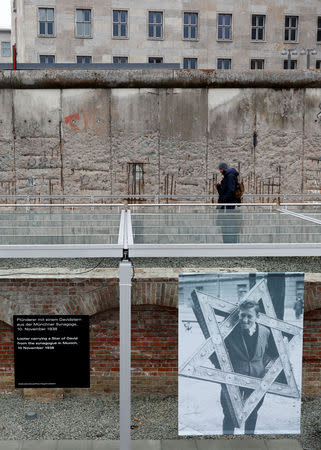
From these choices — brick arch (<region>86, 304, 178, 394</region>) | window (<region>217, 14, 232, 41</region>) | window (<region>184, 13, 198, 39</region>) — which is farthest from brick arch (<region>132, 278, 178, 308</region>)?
window (<region>217, 14, 232, 41</region>)

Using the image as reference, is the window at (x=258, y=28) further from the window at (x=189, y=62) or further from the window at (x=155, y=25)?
the window at (x=155, y=25)

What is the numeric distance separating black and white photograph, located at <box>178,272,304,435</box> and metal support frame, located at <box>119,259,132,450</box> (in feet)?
2.18

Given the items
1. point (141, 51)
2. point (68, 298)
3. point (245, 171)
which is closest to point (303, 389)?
point (68, 298)

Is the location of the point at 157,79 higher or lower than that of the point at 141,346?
higher

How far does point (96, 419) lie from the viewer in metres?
7.05

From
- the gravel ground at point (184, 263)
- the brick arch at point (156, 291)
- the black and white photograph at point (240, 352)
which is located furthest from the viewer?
the gravel ground at point (184, 263)

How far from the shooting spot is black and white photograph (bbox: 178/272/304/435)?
5.27 m

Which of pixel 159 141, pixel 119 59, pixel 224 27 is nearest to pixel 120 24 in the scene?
pixel 119 59

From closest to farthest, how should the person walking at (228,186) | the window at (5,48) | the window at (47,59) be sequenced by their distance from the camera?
the person walking at (228,186) < the window at (47,59) < the window at (5,48)

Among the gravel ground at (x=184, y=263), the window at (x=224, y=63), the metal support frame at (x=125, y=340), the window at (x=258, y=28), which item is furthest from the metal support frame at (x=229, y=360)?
the window at (x=258, y=28)

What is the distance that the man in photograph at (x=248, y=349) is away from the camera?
5.33 metres

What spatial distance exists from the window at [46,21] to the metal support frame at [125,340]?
1445 inches

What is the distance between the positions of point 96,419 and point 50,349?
55.9 inches

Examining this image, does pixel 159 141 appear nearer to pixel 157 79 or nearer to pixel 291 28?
pixel 157 79
